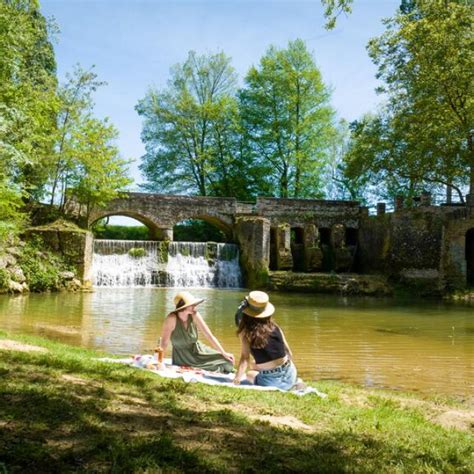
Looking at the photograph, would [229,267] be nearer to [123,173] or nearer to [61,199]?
[123,173]

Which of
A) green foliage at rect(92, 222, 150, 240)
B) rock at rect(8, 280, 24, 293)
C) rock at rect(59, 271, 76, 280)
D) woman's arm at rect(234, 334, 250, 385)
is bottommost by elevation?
woman's arm at rect(234, 334, 250, 385)

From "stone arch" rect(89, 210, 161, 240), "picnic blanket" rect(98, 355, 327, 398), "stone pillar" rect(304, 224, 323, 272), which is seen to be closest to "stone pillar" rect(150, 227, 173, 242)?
"stone arch" rect(89, 210, 161, 240)

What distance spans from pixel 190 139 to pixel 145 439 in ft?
111

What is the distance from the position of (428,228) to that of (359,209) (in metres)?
6.31

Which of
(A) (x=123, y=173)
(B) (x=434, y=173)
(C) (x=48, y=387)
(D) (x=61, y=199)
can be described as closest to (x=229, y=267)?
(A) (x=123, y=173)

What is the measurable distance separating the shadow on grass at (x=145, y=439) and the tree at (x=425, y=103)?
68.6 ft

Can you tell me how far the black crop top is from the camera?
565 centimetres

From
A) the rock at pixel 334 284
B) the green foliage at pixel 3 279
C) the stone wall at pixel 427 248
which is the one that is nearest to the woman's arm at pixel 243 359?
the green foliage at pixel 3 279

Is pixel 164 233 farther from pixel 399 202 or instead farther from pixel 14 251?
pixel 399 202

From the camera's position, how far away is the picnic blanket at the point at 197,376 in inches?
220

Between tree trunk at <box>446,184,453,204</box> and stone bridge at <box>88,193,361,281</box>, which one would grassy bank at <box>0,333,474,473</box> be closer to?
stone bridge at <box>88,193,361,281</box>

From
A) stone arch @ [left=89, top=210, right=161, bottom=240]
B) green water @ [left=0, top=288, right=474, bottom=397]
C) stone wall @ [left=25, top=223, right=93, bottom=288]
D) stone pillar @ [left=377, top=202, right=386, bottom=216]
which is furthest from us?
stone pillar @ [left=377, top=202, right=386, bottom=216]

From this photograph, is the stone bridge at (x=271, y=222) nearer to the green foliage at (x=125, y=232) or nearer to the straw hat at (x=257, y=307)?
the green foliage at (x=125, y=232)

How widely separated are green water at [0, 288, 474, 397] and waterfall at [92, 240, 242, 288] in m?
4.83
